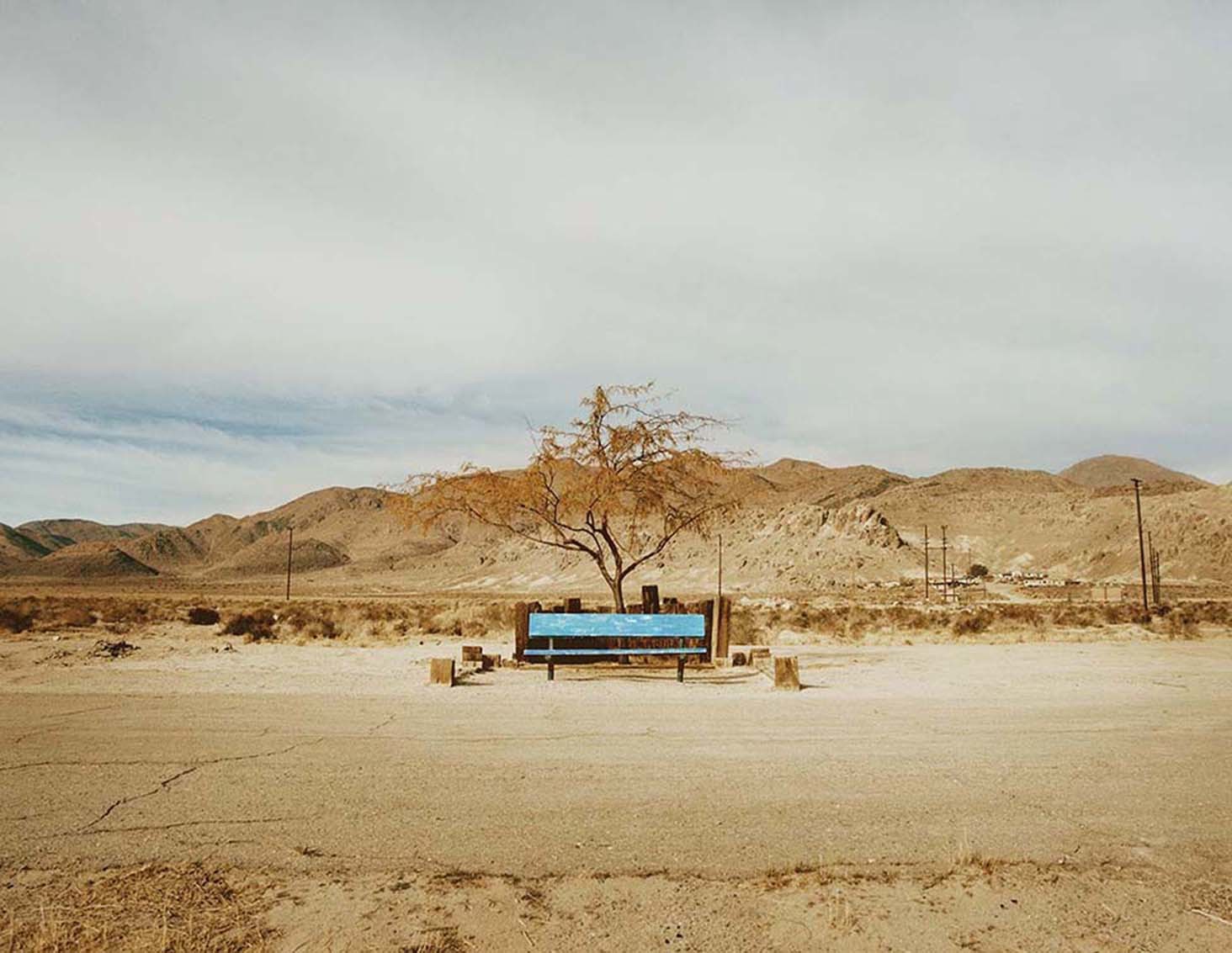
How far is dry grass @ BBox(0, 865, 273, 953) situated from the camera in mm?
4203

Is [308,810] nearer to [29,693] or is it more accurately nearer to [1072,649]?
[29,693]

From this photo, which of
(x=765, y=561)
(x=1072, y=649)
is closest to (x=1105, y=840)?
(x=1072, y=649)

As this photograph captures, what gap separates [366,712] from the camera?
1062cm

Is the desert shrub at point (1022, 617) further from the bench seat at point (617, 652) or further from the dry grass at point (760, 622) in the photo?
the bench seat at point (617, 652)

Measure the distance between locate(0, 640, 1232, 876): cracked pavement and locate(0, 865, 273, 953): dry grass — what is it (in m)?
0.39

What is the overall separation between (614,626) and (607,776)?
8009mm

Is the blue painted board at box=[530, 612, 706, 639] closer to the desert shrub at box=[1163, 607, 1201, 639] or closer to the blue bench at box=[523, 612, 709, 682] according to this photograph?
the blue bench at box=[523, 612, 709, 682]

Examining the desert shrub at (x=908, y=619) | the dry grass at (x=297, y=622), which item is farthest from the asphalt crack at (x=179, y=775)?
the desert shrub at (x=908, y=619)

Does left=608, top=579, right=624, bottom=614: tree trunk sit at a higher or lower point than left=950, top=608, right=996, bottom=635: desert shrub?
higher

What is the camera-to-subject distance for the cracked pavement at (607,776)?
5.64 m

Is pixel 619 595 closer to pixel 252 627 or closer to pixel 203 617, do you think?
pixel 252 627

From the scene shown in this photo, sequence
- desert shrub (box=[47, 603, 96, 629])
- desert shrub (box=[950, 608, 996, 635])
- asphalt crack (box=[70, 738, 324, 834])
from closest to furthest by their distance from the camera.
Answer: asphalt crack (box=[70, 738, 324, 834]) → desert shrub (box=[47, 603, 96, 629]) → desert shrub (box=[950, 608, 996, 635])

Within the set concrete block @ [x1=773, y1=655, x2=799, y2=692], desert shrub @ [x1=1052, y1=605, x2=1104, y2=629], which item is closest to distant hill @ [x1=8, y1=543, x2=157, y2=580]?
desert shrub @ [x1=1052, y1=605, x2=1104, y2=629]

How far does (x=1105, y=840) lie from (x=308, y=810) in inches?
211
